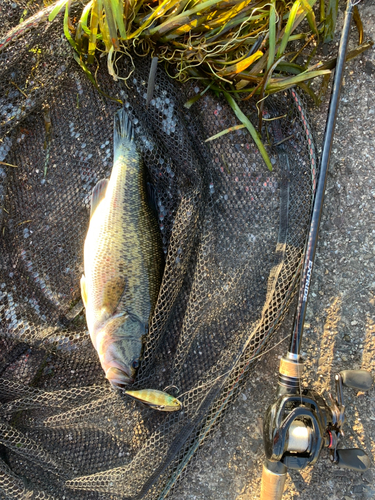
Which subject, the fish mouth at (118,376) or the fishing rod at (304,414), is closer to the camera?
the fishing rod at (304,414)

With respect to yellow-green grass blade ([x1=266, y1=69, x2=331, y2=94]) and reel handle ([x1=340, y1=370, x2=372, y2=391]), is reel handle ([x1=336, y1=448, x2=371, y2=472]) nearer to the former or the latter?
reel handle ([x1=340, y1=370, x2=372, y2=391])

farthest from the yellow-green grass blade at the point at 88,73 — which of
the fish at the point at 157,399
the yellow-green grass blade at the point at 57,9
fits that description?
the fish at the point at 157,399

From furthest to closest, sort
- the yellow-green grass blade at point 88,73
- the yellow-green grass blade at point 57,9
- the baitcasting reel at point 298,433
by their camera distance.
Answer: the yellow-green grass blade at point 88,73, the yellow-green grass blade at point 57,9, the baitcasting reel at point 298,433

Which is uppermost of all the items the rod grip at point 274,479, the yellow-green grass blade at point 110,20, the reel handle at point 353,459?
the yellow-green grass blade at point 110,20

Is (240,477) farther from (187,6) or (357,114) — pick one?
(187,6)

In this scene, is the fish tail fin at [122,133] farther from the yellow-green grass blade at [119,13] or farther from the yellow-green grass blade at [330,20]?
the yellow-green grass blade at [330,20]

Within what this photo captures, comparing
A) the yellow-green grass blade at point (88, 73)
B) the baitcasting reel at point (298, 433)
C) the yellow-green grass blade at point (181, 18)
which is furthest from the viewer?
the yellow-green grass blade at point (88, 73)

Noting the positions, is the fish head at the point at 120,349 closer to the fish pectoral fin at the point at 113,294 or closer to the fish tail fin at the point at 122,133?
the fish pectoral fin at the point at 113,294

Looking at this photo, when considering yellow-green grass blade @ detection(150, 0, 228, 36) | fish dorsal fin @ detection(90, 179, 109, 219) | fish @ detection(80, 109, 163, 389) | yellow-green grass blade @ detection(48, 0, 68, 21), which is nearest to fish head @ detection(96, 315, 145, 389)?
fish @ detection(80, 109, 163, 389)

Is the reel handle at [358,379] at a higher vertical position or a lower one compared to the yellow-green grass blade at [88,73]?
lower
